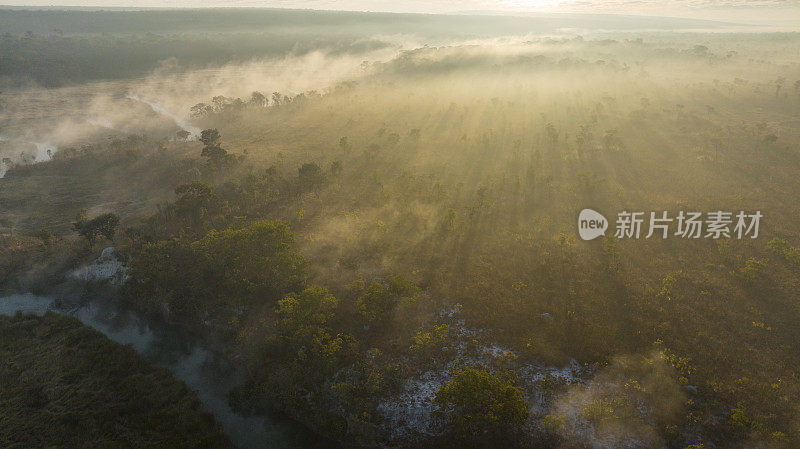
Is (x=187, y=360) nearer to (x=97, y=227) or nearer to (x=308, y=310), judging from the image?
(x=308, y=310)

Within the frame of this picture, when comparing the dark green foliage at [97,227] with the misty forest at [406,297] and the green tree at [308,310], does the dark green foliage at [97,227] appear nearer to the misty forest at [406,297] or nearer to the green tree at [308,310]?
the misty forest at [406,297]

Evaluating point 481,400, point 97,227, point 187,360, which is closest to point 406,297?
point 481,400

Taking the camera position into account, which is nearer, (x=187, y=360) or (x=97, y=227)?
(x=187, y=360)

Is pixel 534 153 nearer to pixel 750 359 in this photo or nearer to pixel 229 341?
pixel 750 359

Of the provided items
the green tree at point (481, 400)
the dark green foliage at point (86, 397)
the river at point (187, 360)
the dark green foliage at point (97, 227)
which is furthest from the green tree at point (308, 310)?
the dark green foliage at point (97, 227)

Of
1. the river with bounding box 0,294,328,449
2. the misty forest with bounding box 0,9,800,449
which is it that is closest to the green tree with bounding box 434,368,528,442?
the misty forest with bounding box 0,9,800,449

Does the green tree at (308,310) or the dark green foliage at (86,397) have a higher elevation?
the green tree at (308,310)

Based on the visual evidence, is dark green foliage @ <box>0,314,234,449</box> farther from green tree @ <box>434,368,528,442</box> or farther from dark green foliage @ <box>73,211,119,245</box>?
green tree @ <box>434,368,528,442</box>

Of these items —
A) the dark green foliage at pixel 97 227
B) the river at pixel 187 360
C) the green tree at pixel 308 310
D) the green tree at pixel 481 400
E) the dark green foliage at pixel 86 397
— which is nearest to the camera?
the green tree at pixel 481 400

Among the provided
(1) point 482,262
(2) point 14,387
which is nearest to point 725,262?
(1) point 482,262

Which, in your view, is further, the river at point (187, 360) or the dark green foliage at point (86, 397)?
the river at point (187, 360)
